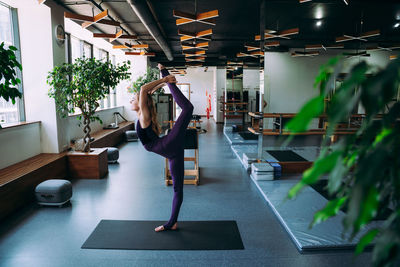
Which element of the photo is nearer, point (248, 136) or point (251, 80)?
point (248, 136)

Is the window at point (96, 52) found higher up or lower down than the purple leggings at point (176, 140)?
higher up

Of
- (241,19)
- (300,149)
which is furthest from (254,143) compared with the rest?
(241,19)

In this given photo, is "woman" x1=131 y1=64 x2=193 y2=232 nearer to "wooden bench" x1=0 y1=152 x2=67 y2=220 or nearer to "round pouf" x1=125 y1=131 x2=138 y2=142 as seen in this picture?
"wooden bench" x1=0 y1=152 x2=67 y2=220

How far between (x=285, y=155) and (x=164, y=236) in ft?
13.6

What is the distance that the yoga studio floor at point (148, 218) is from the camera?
9.35 feet

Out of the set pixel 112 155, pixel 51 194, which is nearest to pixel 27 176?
pixel 51 194

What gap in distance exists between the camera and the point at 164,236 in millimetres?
3340

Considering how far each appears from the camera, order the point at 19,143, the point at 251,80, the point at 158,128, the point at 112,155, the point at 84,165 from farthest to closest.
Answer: the point at 251,80
the point at 112,155
the point at 84,165
the point at 19,143
the point at 158,128

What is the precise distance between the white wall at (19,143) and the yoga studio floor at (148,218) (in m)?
1.02

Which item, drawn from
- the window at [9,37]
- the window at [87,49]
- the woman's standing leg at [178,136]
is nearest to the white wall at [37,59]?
the window at [9,37]

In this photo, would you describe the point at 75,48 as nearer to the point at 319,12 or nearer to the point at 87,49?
the point at 87,49

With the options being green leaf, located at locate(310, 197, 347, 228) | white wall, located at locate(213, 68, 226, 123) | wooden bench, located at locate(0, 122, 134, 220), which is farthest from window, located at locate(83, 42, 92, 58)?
green leaf, located at locate(310, 197, 347, 228)

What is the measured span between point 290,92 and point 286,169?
1.60 meters

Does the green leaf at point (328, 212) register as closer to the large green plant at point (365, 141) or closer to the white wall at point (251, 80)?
the large green plant at point (365, 141)
